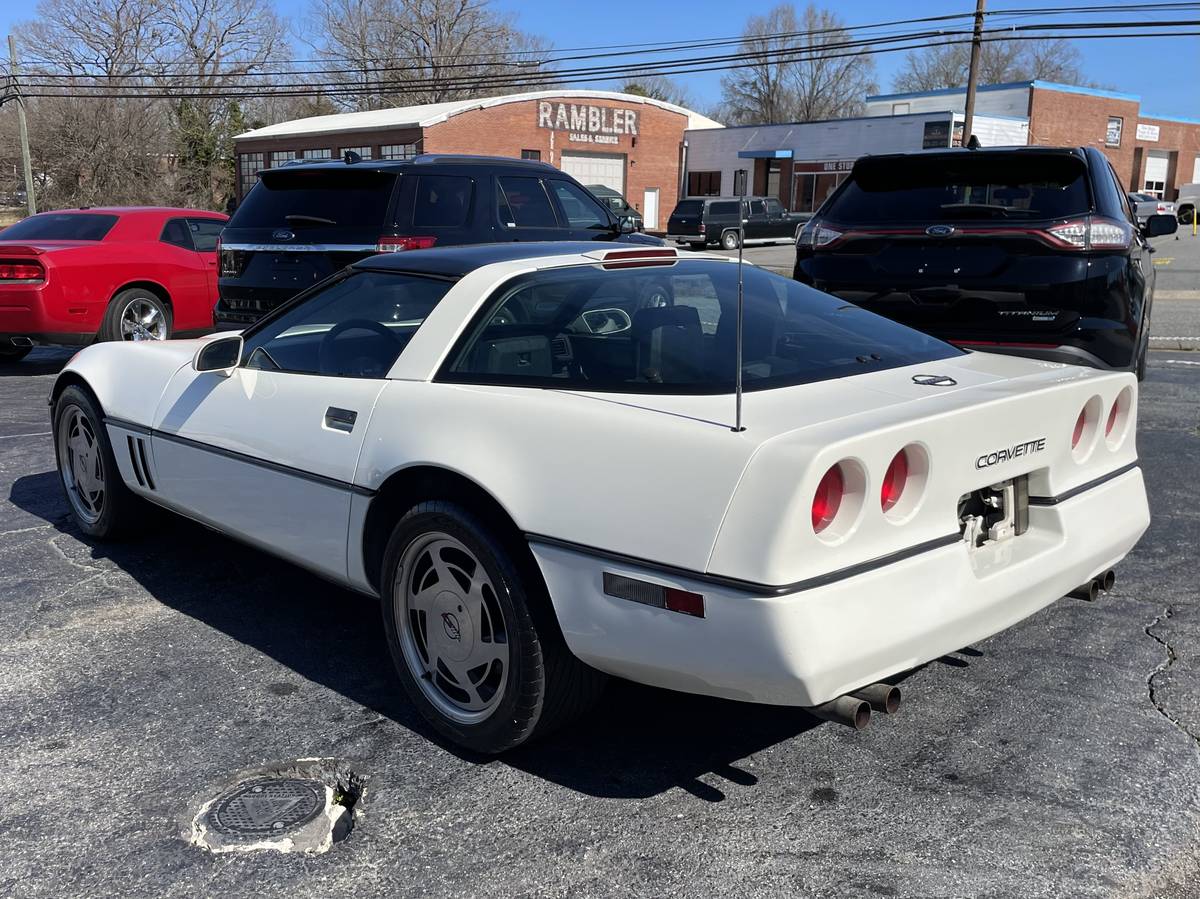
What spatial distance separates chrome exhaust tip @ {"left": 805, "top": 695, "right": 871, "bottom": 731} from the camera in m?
2.62

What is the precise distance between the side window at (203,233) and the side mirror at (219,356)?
8000 millimetres

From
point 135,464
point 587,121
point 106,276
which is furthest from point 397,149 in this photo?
point 135,464

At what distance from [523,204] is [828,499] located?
274 inches

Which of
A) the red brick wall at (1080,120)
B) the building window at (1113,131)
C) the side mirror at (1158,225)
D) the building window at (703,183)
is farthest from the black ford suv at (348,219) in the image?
the building window at (1113,131)

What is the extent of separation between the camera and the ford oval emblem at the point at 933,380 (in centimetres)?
315

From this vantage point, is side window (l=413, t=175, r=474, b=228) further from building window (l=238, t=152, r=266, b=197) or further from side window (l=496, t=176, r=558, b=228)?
building window (l=238, t=152, r=266, b=197)

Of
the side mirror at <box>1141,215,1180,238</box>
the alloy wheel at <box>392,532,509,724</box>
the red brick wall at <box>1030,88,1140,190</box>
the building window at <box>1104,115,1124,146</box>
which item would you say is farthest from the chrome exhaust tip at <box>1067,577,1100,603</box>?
the building window at <box>1104,115,1124,146</box>

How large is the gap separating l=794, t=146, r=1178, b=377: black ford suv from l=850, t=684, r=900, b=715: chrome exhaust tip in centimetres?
358

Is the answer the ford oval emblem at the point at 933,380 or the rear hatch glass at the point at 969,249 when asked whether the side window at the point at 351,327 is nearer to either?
the ford oval emblem at the point at 933,380

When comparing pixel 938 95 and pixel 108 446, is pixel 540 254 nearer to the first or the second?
pixel 108 446

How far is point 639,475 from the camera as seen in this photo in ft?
8.90

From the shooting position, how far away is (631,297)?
11.6ft

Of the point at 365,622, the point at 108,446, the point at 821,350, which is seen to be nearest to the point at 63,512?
the point at 108,446

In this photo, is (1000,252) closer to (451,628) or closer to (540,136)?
(451,628)
